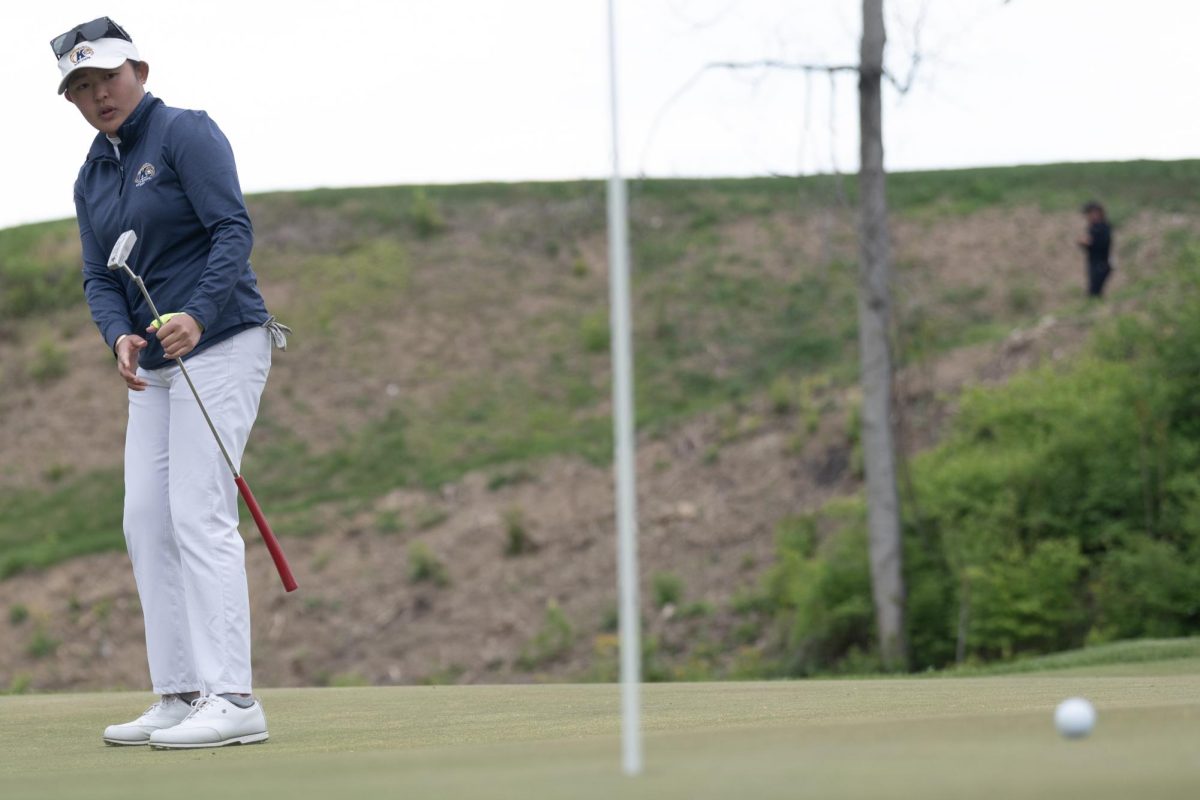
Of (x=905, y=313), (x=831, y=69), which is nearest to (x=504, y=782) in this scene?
(x=831, y=69)

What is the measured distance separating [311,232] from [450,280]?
4.31 meters

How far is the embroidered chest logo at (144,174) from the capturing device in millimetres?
5305

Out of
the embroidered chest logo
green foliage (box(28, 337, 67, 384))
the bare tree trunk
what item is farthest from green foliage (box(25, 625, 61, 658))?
the embroidered chest logo

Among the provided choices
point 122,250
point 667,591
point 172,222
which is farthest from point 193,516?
point 667,591

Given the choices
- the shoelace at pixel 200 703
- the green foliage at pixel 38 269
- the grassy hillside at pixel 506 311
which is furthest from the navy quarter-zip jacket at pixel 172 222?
the green foliage at pixel 38 269

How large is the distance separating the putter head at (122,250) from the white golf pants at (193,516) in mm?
396

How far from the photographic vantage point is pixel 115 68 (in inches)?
206

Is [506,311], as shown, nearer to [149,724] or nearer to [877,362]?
[877,362]

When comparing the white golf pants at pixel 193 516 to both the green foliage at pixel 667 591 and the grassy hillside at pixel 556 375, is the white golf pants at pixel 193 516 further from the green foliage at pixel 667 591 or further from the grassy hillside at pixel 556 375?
the green foliage at pixel 667 591

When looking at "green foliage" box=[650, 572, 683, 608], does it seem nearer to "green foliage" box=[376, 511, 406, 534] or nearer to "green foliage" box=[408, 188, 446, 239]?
"green foliage" box=[376, 511, 406, 534]

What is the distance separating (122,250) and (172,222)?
0.32m

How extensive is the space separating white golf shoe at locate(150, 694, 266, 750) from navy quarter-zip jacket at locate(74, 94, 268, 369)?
117 cm

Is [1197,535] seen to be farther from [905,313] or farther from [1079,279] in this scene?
[1079,279]

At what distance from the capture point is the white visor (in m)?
5.17
